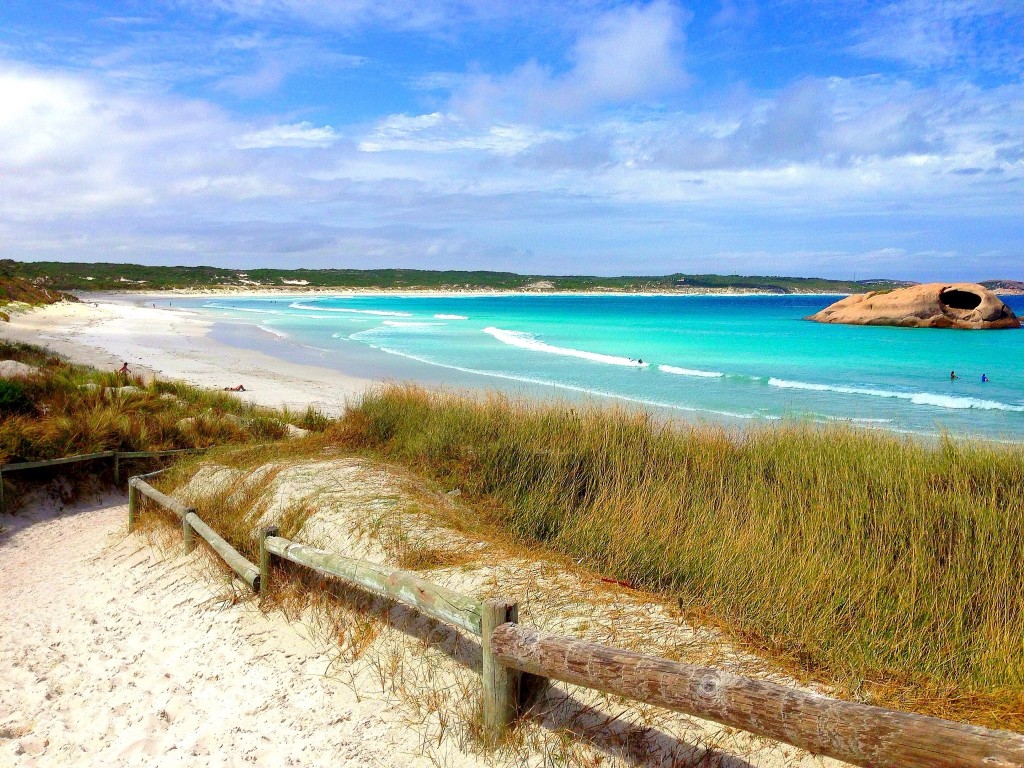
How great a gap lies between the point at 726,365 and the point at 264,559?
25.4 meters

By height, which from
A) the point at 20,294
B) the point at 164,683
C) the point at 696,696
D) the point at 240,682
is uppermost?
the point at 20,294

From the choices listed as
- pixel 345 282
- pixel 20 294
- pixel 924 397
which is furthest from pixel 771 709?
pixel 345 282

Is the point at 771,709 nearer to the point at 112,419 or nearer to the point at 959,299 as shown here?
the point at 112,419

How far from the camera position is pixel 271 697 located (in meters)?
4.48

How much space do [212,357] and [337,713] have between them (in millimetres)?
23968

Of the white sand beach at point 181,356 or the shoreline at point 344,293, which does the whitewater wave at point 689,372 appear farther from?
the shoreline at point 344,293

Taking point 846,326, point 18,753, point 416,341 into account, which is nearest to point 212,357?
point 416,341

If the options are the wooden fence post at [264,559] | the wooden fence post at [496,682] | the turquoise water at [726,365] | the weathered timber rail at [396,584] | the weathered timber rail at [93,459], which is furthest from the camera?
the turquoise water at [726,365]

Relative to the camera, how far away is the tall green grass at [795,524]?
4129mm

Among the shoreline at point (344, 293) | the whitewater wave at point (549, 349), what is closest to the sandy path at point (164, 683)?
the whitewater wave at point (549, 349)

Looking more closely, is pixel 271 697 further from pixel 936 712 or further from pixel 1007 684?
pixel 1007 684

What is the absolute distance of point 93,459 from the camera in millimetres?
9070

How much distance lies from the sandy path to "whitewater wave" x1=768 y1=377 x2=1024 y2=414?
731 inches

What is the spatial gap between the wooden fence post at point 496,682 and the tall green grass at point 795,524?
4.77ft
